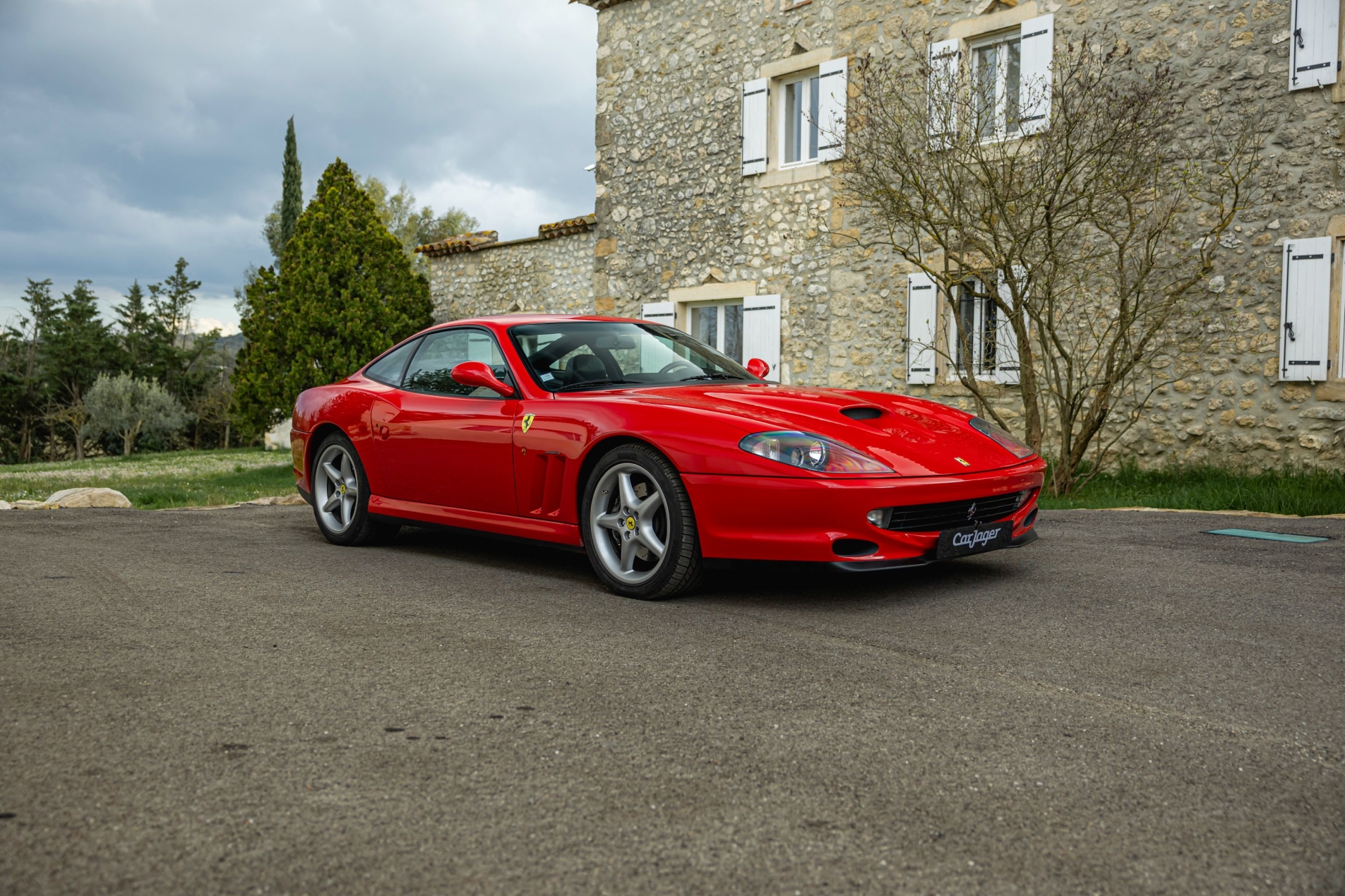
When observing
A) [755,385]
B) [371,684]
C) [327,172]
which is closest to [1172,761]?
[371,684]

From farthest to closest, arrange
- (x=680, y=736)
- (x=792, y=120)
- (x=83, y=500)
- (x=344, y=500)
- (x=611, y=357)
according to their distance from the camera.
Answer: (x=792, y=120), (x=83, y=500), (x=344, y=500), (x=611, y=357), (x=680, y=736)

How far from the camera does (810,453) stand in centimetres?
432

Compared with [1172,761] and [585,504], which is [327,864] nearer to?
[1172,761]

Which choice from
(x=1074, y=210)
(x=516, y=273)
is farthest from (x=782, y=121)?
(x=516, y=273)

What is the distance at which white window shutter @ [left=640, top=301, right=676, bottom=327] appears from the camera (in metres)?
14.6

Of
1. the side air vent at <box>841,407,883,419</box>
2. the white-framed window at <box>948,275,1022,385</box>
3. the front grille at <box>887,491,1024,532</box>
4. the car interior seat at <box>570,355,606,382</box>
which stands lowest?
the front grille at <box>887,491,1024,532</box>

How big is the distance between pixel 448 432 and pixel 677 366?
1250 mm

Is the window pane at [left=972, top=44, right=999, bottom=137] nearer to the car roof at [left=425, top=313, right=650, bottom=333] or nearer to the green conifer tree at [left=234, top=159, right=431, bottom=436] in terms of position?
the car roof at [left=425, top=313, right=650, bottom=333]

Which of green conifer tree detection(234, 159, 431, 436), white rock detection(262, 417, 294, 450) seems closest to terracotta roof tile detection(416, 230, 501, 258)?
green conifer tree detection(234, 159, 431, 436)

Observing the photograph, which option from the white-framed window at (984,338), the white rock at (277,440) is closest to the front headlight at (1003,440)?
the white-framed window at (984,338)

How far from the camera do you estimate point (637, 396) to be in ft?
16.4

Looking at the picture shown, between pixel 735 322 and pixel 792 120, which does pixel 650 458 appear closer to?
pixel 735 322

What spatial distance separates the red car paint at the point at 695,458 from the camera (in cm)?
428

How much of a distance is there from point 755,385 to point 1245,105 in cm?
719
